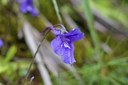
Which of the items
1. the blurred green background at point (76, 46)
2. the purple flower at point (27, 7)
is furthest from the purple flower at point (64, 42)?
the purple flower at point (27, 7)

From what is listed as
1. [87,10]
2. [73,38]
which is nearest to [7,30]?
[87,10]

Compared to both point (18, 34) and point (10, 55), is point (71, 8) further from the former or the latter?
point (10, 55)

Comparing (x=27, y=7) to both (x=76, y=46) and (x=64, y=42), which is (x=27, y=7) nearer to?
(x=76, y=46)

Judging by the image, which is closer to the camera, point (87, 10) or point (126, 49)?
point (87, 10)

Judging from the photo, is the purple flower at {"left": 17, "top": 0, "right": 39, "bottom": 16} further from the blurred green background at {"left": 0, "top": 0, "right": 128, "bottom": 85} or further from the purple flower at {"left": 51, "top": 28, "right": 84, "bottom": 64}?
the purple flower at {"left": 51, "top": 28, "right": 84, "bottom": 64}

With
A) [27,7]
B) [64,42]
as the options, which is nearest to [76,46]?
[27,7]

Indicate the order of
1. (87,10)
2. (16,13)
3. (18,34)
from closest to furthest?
(87,10) → (18,34) → (16,13)

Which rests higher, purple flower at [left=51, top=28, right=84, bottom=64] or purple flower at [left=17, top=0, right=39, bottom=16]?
purple flower at [left=17, top=0, right=39, bottom=16]

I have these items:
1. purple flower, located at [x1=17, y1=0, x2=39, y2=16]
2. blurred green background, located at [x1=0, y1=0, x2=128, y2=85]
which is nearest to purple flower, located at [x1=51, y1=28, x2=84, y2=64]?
blurred green background, located at [x1=0, y1=0, x2=128, y2=85]

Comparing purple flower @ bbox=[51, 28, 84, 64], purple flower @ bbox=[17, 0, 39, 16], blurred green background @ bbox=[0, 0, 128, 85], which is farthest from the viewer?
purple flower @ bbox=[17, 0, 39, 16]
